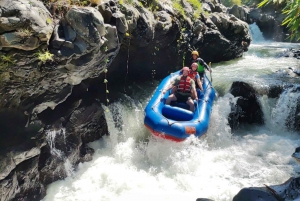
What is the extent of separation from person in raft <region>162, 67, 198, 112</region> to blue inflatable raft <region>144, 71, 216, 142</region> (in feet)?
0.48

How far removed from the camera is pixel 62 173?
5.24 meters

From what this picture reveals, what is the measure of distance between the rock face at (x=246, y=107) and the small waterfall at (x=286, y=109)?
0.39m

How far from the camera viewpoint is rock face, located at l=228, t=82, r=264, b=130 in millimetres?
7630

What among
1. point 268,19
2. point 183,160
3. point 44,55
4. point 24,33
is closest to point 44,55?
point 44,55

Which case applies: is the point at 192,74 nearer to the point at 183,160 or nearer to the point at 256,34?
the point at 183,160

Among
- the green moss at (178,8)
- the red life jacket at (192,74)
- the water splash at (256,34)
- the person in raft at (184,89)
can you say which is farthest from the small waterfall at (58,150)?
the water splash at (256,34)

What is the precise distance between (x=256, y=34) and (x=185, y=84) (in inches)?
645

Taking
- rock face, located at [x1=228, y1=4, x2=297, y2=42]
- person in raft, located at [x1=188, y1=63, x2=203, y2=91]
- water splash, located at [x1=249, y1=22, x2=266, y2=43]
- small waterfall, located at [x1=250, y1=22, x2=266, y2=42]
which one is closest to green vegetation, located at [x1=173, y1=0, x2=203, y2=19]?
person in raft, located at [x1=188, y1=63, x2=203, y2=91]

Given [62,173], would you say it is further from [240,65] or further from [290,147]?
[240,65]

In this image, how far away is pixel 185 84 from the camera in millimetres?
6617

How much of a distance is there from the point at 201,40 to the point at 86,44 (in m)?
6.70

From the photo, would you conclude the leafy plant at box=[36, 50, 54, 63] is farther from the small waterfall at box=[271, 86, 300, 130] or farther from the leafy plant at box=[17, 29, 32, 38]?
the small waterfall at box=[271, 86, 300, 130]

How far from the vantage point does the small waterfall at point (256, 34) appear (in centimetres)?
2033

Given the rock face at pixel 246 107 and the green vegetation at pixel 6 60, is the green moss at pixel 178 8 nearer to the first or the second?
the rock face at pixel 246 107
